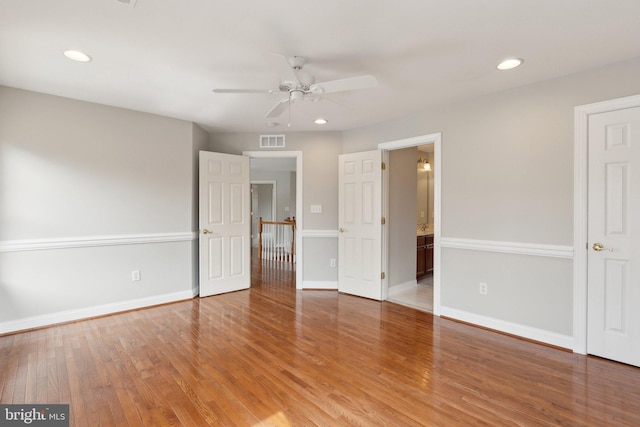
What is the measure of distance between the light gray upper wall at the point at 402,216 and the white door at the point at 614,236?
2.23m

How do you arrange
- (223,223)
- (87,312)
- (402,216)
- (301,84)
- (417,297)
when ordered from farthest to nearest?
(402,216) → (223,223) → (417,297) → (87,312) → (301,84)

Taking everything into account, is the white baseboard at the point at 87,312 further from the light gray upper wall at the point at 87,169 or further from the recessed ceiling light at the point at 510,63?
the recessed ceiling light at the point at 510,63

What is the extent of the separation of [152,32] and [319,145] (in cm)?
290

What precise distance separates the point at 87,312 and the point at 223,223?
1884 mm

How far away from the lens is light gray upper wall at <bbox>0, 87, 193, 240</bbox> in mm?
3076

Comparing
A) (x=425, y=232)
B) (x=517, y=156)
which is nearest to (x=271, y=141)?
(x=425, y=232)

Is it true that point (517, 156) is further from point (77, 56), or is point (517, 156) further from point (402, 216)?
point (77, 56)

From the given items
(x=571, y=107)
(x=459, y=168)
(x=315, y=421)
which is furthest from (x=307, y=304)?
(x=571, y=107)

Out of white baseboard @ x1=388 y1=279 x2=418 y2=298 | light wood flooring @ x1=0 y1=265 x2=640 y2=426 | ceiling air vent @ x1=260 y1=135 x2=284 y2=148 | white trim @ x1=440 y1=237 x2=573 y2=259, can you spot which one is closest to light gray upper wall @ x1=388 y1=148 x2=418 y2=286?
white baseboard @ x1=388 y1=279 x2=418 y2=298

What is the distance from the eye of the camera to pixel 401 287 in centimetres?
464

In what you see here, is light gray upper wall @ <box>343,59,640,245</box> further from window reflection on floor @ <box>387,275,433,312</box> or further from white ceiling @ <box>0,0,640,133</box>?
window reflection on floor @ <box>387,275,433,312</box>

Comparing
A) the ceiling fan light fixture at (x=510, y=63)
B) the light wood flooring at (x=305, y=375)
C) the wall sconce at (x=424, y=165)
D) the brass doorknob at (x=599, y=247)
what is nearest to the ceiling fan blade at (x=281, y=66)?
the ceiling fan light fixture at (x=510, y=63)

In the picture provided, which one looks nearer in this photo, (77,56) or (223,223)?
(77,56)

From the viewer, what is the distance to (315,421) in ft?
5.90
